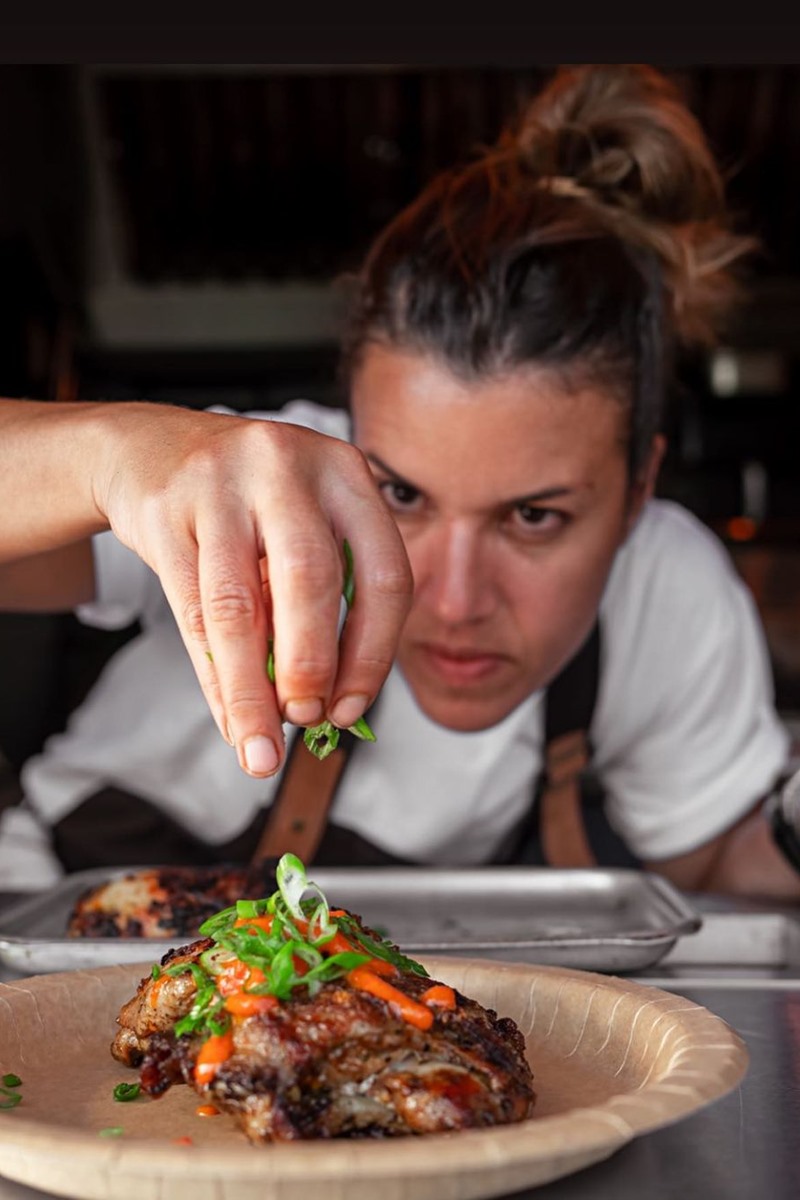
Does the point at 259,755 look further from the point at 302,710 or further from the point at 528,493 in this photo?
the point at 528,493

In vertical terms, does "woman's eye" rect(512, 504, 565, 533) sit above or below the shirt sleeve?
above

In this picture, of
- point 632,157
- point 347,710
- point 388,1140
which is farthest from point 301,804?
point 388,1140

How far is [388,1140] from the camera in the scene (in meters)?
0.75

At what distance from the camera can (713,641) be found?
2.35 m

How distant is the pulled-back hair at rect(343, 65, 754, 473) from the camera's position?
6.19 feet

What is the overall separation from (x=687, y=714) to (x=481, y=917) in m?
0.79

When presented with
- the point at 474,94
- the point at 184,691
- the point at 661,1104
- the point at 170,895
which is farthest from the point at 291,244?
the point at 661,1104

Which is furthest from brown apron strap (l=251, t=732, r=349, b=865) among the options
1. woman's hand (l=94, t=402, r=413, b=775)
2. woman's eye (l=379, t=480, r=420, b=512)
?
woman's hand (l=94, t=402, r=413, b=775)

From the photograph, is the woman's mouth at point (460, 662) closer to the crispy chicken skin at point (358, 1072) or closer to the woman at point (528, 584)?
the woman at point (528, 584)

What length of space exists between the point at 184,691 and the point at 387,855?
0.44m

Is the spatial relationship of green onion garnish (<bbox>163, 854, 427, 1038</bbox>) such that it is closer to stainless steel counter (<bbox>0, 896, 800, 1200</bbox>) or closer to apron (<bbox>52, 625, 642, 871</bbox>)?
stainless steel counter (<bbox>0, 896, 800, 1200</bbox>)

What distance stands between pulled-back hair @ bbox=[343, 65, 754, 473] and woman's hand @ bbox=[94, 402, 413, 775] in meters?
0.90

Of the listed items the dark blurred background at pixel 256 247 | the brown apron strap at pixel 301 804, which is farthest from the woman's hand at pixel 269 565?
the dark blurred background at pixel 256 247

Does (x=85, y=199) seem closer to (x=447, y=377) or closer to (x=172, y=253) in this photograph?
(x=172, y=253)
